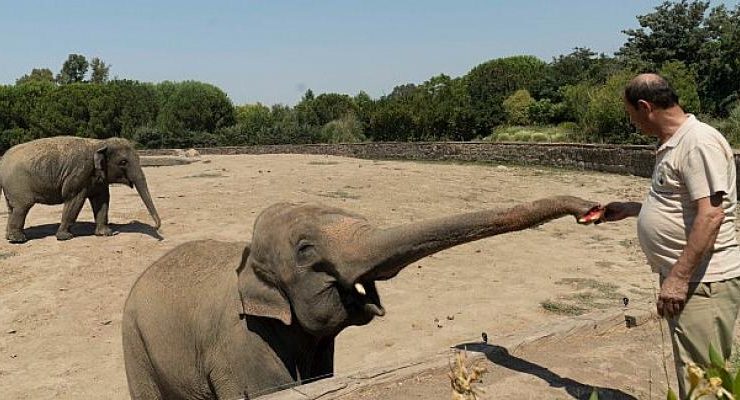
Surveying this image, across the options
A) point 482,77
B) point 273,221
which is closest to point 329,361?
point 273,221

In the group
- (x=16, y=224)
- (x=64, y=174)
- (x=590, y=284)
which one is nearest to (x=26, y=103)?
(x=16, y=224)

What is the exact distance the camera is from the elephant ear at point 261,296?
345cm

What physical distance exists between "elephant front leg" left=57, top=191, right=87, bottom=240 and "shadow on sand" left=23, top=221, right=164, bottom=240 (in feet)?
0.86

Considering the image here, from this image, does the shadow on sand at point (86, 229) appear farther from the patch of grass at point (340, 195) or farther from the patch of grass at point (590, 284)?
the patch of grass at point (590, 284)

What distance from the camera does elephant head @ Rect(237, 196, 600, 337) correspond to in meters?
2.86

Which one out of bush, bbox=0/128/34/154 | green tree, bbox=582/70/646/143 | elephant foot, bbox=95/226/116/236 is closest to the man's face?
elephant foot, bbox=95/226/116/236

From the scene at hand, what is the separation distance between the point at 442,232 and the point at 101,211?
10204 mm

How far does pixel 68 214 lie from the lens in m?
11.5

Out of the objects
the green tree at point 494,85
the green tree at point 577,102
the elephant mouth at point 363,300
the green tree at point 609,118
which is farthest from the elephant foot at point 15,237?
the green tree at point 494,85

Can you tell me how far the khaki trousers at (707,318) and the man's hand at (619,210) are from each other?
18.9 inches

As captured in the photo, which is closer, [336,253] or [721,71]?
[336,253]

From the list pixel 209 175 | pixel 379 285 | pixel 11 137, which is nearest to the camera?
pixel 379 285

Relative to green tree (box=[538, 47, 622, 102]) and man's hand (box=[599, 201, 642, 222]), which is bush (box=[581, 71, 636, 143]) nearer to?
green tree (box=[538, 47, 622, 102])

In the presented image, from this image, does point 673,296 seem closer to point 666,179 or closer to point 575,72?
point 666,179
